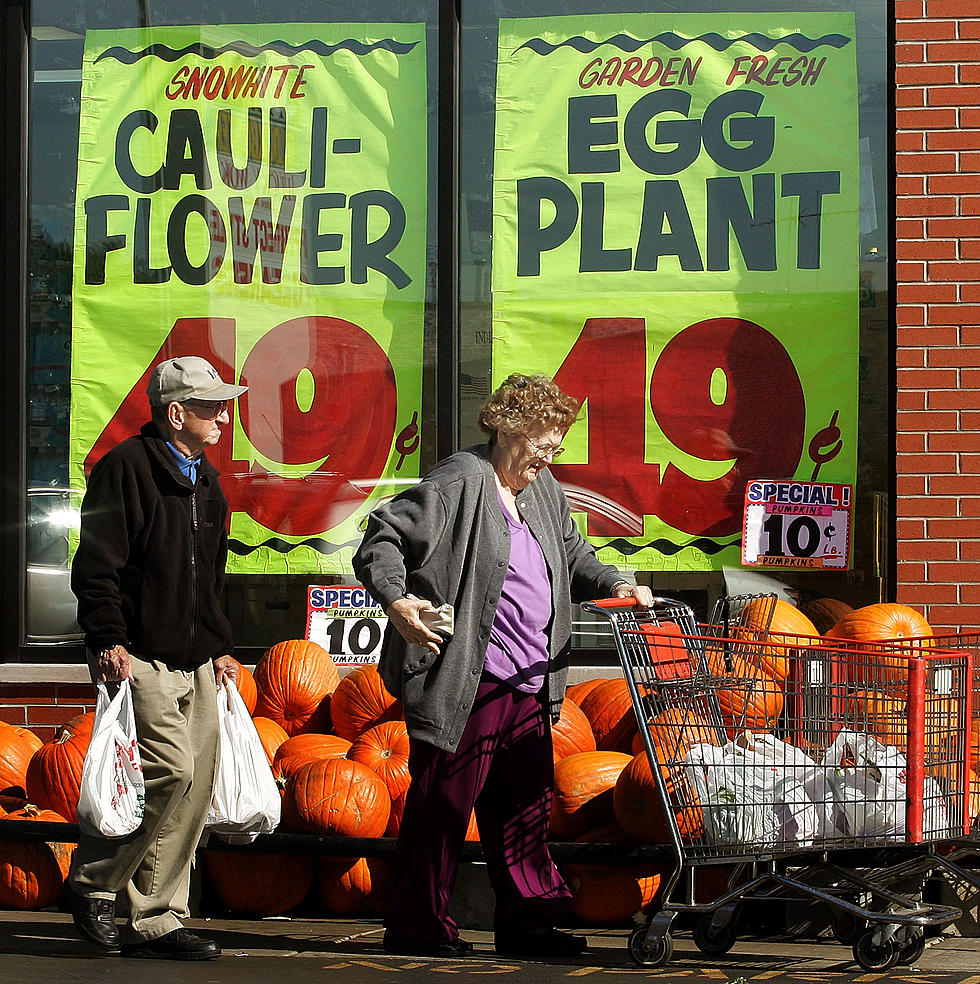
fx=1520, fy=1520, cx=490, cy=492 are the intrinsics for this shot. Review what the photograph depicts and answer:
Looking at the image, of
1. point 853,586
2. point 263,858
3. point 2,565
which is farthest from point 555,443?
point 2,565

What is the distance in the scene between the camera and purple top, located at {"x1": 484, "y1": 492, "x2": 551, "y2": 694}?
5.14 meters

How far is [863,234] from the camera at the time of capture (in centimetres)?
732

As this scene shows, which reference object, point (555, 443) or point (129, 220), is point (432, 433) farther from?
point (555, 443)

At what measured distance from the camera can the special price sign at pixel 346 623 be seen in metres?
7.47

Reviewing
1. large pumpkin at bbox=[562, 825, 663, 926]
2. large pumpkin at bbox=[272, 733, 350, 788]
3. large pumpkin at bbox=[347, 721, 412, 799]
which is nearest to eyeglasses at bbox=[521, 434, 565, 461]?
large pumpkin at bbox=[562, 825, 663, 926]

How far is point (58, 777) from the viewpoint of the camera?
627cm

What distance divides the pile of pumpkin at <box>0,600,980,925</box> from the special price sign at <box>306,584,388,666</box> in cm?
50

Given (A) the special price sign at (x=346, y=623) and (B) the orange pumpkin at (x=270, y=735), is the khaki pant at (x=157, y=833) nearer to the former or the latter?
(B) the orange pumpkin at (x=270, y=735)

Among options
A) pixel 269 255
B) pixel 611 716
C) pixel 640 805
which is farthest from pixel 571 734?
pixel 269 255

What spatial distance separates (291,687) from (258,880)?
44.4 inches

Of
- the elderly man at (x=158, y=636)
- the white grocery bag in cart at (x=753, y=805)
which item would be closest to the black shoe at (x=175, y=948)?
the elderly man at (x=158, y=636)

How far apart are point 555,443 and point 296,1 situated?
151 inches

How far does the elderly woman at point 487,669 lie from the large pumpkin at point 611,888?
20.1 inches

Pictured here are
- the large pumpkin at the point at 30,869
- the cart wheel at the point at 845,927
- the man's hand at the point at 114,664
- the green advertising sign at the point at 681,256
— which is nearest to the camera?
the man's hand at the point at 114,664
